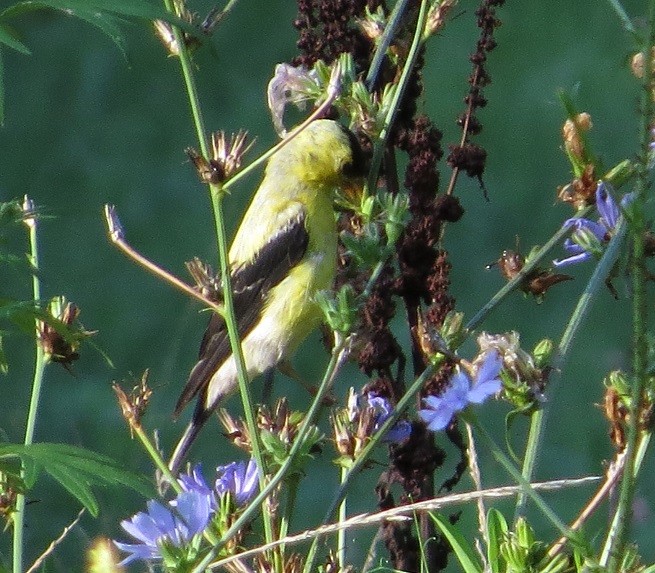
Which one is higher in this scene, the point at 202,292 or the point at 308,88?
the point at 308,88

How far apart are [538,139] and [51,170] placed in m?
2.30

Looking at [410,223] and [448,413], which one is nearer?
[448,413]

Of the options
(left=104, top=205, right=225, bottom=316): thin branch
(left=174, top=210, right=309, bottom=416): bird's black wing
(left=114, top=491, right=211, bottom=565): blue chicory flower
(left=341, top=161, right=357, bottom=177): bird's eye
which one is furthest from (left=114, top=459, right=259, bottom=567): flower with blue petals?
Answer: (left=174, top=210, right=309, bottom=416): bird's black wing

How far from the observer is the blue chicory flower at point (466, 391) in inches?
58.0

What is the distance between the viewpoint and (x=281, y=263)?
126 inches

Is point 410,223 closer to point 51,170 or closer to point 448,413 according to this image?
point 448,413

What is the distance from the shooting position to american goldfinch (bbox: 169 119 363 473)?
311 centimetres

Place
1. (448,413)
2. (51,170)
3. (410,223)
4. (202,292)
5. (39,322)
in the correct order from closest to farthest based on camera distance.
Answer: (448,413) < (202,292) < (39,322) < (410,223) < (51,170)

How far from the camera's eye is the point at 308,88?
1831mm

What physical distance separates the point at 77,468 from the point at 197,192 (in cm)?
500

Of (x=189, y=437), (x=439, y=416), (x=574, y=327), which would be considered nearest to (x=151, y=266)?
(x=439, y=416)

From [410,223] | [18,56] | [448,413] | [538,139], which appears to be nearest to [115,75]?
[18,56]

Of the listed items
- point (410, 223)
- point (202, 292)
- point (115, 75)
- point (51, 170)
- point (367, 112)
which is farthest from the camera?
point (115, 75)

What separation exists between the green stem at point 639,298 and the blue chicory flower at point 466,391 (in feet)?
0.57
